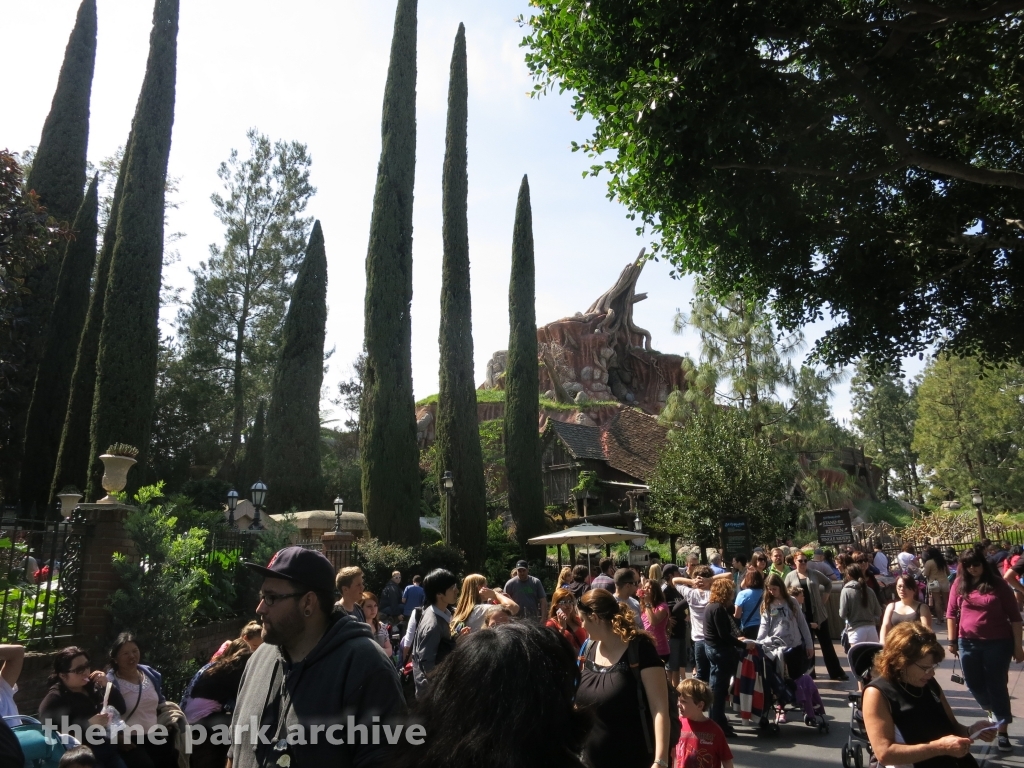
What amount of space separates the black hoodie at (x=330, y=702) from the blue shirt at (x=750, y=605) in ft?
24.4

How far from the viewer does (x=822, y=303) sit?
1162cm

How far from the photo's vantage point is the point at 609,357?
57188 mm

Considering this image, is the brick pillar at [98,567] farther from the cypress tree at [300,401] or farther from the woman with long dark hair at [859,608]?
the cypress tree at [300,401]

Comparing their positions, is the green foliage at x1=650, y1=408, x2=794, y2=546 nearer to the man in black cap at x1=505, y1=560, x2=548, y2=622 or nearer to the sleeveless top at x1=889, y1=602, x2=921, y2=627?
the man in black cap at x1=505, y1=560, x2=548, y2=622

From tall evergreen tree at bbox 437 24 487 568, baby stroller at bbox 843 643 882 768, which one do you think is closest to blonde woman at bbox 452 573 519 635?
baby stroller at bbox 843 643 882 768

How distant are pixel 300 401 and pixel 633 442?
54.7 feet

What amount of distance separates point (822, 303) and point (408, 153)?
1622cm

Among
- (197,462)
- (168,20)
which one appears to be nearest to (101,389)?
(168,20)

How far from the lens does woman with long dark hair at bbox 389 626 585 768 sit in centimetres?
167

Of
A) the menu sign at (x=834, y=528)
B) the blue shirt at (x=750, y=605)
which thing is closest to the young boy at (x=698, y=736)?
the blue shirt at (x=750, y=605)

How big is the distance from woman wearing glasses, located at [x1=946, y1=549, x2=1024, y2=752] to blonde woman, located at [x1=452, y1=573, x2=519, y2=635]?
4095 mm

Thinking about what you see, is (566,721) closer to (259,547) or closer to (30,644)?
(30,644)

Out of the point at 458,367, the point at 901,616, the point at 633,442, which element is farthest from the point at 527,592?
the point at 633,442

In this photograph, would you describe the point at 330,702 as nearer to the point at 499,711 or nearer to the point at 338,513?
the point at 499,711
